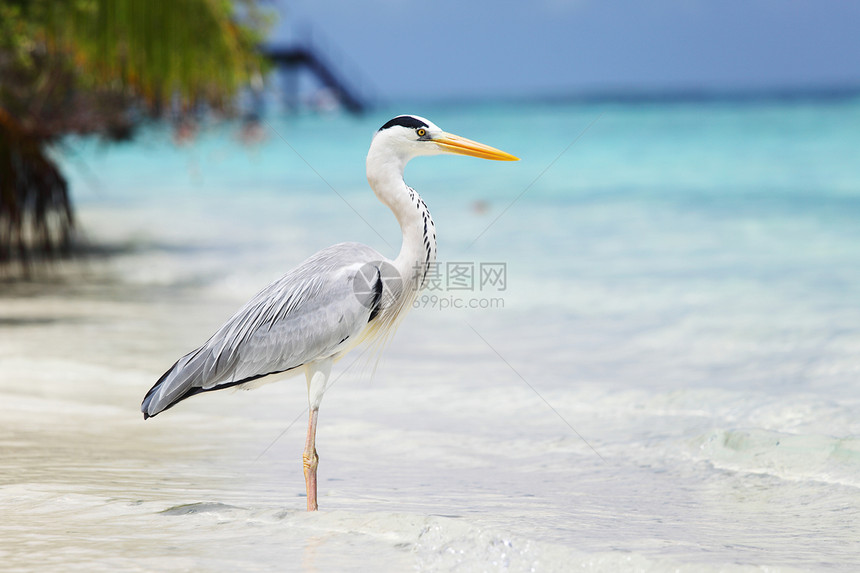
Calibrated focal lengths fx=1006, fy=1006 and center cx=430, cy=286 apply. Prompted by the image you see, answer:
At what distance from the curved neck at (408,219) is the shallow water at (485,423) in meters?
0.93

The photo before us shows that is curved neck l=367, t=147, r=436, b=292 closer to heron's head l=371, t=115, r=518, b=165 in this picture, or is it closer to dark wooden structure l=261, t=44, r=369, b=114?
heron's head l=371, t=115, r=518, b=165

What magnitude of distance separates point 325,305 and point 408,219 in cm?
47

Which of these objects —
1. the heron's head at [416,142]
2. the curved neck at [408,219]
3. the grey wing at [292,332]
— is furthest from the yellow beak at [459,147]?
the grey wing at [292,332]

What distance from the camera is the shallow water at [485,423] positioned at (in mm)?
3414

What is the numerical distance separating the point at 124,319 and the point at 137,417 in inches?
125

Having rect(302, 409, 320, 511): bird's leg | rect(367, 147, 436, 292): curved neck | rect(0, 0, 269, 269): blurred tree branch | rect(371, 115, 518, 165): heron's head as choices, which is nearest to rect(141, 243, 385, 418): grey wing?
rect(367, 147, 436, 292): curved neck

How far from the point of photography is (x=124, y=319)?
8.26 metres

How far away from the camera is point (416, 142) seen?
403 cm

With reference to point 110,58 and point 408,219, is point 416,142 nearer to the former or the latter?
point 408,219

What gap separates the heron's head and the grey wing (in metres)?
0.44

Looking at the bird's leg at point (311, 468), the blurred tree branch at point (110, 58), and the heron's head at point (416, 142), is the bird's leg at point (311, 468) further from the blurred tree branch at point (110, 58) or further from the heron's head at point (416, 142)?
the blurred tree branch at point (110, 58)

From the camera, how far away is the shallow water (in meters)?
3.41

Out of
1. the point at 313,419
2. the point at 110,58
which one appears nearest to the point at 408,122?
the point at 313,419

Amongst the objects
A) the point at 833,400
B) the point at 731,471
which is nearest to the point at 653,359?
the point at 833,400
